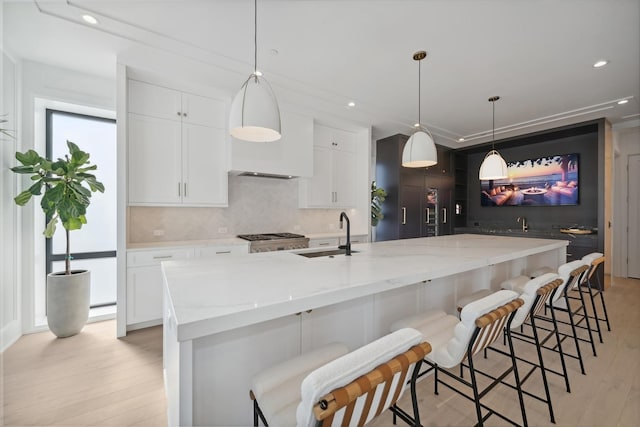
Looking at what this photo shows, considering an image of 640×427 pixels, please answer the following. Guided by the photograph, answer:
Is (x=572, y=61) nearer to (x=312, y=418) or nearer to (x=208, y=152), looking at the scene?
(x=312, y=418)

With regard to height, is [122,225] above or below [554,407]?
above

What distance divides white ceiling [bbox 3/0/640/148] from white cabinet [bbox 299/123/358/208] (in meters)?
0.88

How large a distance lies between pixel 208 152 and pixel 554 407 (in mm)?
3832

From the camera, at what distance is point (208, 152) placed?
3.27 metres

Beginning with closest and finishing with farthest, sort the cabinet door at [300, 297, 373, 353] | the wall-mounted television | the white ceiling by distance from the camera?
the cabinet door at [300, 297, 373, 353] < the white ceiling < the wall-mounted television

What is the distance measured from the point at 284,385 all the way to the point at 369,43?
8.59 feet

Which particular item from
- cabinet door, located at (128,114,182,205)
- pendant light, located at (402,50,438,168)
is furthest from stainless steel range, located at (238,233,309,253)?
pendant light, located at (402,50,438,168)

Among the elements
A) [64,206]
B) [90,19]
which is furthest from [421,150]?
[64,206]

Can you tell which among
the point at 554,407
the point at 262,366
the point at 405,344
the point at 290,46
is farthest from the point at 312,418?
the point at 290,46

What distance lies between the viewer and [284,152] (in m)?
3.69

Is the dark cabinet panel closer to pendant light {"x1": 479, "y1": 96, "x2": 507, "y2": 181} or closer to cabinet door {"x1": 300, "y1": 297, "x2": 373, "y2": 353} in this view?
pendant light {"x1": 479, "y1": 96, "x2": 507, "y2": 181}

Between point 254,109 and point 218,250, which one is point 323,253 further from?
point 218,250

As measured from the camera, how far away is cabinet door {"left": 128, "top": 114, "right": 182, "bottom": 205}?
2.83 meters

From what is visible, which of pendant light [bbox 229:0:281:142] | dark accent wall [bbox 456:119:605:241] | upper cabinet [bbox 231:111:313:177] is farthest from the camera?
dark accent wall [bbox 456:119:605:241]
